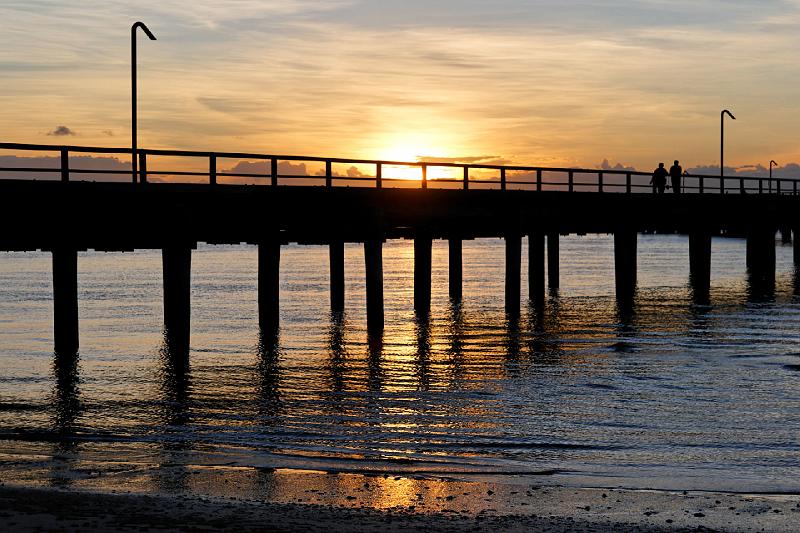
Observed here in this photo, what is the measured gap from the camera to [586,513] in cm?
1249

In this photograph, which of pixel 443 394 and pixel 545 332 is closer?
pixel 443 394

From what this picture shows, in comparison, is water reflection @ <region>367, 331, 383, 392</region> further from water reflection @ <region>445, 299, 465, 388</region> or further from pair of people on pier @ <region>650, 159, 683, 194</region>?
pair of people on pier @ <region>650, 159, 683, 194</region>

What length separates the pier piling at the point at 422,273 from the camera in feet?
144

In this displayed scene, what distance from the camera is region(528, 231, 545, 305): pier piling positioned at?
45.1m

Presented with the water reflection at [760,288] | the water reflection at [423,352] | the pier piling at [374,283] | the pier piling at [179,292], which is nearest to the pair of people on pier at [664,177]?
the water reflection at [760,288]

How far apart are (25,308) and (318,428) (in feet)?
109

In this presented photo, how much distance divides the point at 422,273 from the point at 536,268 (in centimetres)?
502

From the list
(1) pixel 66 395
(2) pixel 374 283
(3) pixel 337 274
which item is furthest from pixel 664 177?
(1) pixel 66 395

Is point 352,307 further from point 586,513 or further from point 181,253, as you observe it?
point 586,513

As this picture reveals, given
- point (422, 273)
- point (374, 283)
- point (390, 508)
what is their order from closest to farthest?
point (390, 508) → point (374, 283) → point (422, 273)

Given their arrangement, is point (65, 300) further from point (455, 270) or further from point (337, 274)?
point (455, 270)

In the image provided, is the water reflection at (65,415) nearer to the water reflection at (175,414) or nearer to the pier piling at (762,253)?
the water reflection at (175,414)

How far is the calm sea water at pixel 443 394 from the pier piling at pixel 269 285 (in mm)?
800

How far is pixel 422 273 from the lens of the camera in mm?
44438
